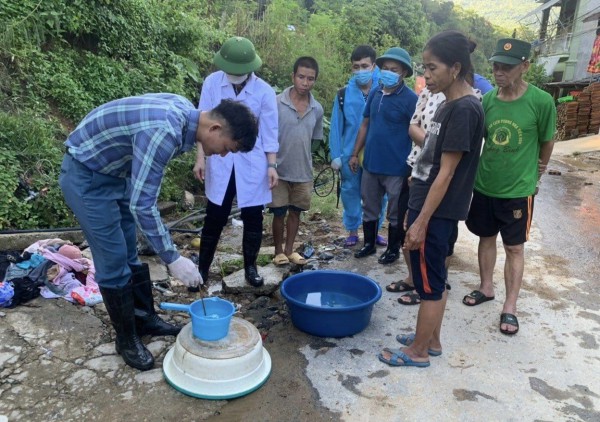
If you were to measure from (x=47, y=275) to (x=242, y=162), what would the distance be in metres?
1.63

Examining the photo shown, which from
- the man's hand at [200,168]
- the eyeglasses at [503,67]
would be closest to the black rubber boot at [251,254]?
the man's hand at [200,168]

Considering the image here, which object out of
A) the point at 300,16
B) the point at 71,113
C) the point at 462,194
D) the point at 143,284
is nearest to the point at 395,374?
the point at 462,194

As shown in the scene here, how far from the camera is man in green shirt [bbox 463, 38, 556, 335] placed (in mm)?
3039

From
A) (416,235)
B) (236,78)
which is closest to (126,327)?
(416,235)

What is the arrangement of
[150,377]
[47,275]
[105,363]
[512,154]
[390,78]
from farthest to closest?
[390,78] → [47,275] → [512,154] → [105,363] → [150,377]

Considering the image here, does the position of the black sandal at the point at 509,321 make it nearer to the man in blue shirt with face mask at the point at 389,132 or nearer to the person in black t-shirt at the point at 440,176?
the person in black t-shirt at the point at 440,176

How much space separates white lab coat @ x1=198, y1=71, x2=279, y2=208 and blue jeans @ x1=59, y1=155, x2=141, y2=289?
93 centimetres

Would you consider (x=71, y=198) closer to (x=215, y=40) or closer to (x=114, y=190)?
(x=114, y=190)

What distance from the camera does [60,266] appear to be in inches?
135

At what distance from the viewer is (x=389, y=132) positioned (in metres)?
3.97

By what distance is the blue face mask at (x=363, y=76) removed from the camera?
14.2 feet

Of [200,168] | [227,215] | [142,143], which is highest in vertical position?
[142,143]

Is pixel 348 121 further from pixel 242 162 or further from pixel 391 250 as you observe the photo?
pixel 242 162

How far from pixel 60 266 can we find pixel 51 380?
3.70 feet
